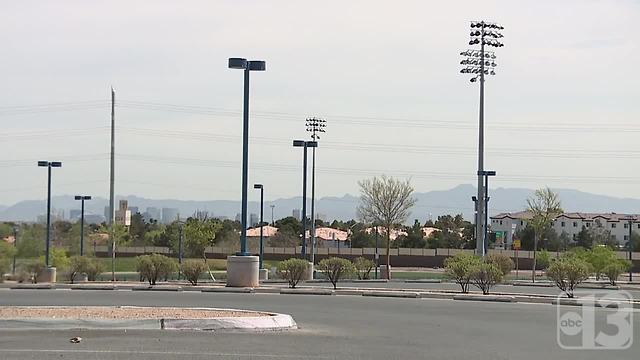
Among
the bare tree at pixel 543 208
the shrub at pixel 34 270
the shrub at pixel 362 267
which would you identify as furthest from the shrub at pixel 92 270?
the bare tree at pixel 543 208

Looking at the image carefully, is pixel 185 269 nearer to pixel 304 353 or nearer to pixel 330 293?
pixel 330 293

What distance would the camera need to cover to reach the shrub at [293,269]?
1348 inches

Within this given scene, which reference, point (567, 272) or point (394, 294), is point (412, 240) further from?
point (394, 294)

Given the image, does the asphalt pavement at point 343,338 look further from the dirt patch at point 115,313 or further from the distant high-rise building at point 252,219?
the distant high-rise building at point 252,219

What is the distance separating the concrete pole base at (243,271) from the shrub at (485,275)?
730 cm

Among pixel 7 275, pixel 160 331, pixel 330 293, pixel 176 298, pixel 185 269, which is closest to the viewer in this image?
pixel 160 331

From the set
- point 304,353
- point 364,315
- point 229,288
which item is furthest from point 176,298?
point 304,353

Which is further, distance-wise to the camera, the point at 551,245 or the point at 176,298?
the point at 551,245

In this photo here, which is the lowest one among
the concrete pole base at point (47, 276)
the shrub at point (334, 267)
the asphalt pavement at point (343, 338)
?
the concrete pole base at point (47, 276)

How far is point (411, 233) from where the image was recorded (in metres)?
114

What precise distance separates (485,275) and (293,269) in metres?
6.79

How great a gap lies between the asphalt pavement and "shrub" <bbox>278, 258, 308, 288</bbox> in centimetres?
781

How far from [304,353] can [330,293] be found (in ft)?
55.4

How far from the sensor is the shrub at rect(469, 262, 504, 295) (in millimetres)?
32062
